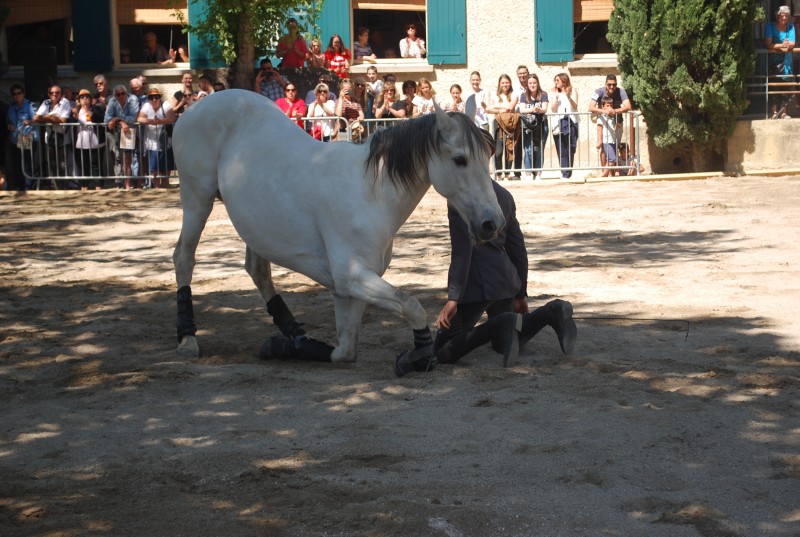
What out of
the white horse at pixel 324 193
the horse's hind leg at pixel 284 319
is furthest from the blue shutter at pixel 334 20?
the horse's hind leg at pixel 284 319

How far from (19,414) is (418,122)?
2.70 meters

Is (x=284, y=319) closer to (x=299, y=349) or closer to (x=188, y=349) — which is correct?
(x=299, y=349)

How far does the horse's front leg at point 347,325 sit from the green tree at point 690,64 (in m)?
11.8

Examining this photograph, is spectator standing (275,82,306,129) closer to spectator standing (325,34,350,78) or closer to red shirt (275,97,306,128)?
red shirt (275,97,306,128)

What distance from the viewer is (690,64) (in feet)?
58.7

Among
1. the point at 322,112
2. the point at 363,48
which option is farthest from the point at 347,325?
the point at 363,48

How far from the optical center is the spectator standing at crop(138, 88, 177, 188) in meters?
17.7

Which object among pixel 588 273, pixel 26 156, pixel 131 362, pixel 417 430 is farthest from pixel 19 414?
pixel 26 156

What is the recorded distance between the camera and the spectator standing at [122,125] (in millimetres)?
17656

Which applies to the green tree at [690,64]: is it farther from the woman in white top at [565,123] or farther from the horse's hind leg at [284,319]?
the horse's hind leg at [284,319]

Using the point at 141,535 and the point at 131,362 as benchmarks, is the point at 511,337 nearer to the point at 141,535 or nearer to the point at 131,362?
the point at 131,362

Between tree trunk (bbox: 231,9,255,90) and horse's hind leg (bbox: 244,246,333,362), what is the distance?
1236 cm

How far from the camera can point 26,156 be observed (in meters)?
18.3

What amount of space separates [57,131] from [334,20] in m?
5.57
